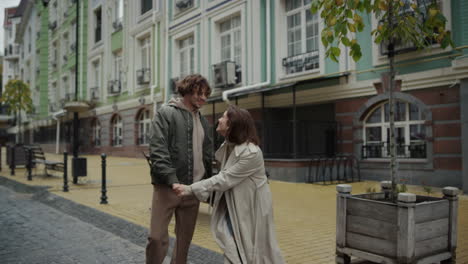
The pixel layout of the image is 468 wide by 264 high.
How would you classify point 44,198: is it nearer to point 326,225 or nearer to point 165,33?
point 326,225

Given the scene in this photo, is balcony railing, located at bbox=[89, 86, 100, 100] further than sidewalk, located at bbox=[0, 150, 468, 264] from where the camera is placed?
Yes

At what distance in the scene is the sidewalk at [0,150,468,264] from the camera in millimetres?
4688

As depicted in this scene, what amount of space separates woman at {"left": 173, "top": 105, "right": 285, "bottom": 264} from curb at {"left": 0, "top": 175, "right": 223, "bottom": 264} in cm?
129

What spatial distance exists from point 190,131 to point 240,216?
78 cm

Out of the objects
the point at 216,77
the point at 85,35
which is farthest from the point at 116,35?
the point at 216,77

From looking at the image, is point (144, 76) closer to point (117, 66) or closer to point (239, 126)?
point (117, 66)

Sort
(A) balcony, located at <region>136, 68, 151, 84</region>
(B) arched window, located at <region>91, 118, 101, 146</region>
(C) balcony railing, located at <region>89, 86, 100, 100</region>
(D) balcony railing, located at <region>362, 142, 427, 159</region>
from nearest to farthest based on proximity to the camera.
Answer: (D) balcony railing, located at <region>362, 142, 427, 159</region> → (A) balcony, located at <region>136, 68, 151, 84</region> → (C) balcony railing, located at <region>89, 86, 100, 100</region> → (B) arched window, located at <region>91, 118, 101, 146</region>

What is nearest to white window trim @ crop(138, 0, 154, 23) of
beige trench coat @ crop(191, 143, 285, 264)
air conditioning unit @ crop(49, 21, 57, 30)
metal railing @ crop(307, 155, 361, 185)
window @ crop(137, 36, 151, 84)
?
window @ crop(137, 36, 151, 84)

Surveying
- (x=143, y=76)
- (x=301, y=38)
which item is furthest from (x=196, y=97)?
(x=143, y=76)

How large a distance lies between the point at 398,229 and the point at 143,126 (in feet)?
64.4

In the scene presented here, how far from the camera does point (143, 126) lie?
22.0 meters

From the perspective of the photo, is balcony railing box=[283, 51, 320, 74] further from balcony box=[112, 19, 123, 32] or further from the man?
balcony box=[112, 19, 123, 32]

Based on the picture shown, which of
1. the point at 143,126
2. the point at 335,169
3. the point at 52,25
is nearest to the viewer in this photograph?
the point at 335,169

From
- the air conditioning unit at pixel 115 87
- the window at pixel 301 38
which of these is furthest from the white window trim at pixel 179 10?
the air conditioning unit at pixel 115 87
